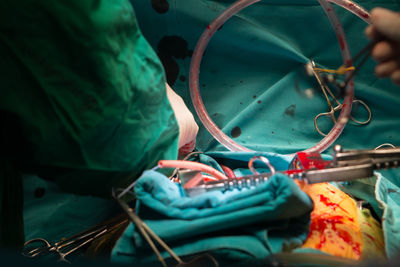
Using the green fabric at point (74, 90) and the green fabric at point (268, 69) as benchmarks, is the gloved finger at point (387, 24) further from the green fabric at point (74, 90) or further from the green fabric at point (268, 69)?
the green fabric at point (268, 69)

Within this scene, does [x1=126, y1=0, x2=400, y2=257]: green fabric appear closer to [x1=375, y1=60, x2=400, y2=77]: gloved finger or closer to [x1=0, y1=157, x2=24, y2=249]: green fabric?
[x1=375, y1=60, x2=400, y2=77]: gloved finger

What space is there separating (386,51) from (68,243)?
885 millimetres

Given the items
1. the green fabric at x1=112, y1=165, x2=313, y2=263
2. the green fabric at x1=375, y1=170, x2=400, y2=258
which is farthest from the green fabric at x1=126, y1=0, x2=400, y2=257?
the green fabric at x1=112, y1=165, x2=313, y2=263

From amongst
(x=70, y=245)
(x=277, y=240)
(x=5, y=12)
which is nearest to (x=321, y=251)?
(x=277, y=240)

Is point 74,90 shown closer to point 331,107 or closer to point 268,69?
point 268,69

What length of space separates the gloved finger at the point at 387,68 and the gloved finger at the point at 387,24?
49 mm

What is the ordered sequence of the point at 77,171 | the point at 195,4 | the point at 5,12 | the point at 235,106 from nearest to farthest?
the point at 5,12 → the point at 77,171 → the point at 195,4 → the point at 235,106

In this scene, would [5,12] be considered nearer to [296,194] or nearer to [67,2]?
[67,2]

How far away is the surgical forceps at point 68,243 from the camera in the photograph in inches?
31.3

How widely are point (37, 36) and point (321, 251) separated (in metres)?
0.72

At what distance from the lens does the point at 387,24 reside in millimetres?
556

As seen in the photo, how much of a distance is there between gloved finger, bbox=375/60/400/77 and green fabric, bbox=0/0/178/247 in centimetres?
52

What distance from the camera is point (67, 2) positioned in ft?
1.95

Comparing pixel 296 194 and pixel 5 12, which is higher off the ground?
pixel 5 12
